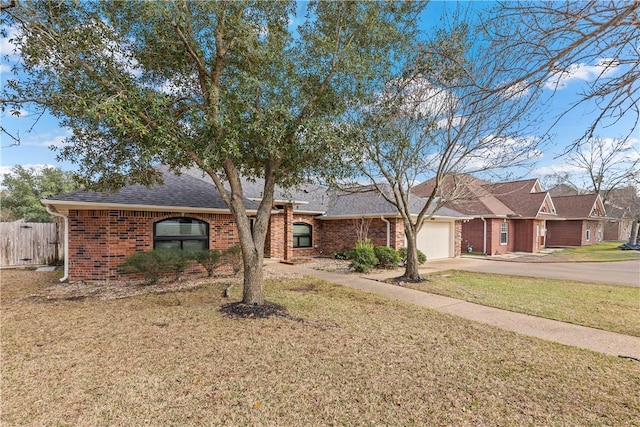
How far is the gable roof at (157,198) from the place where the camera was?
9.12 metres

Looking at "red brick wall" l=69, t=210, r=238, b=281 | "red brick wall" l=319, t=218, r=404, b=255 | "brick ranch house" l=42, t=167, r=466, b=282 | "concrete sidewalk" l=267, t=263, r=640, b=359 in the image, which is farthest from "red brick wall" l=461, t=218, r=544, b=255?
"red brick wall" l=69, t=210, r=238, b=281

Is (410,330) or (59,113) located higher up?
(59,113)

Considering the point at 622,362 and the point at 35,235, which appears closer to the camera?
the point at 622,362

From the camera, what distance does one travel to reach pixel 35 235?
14133 millimetres

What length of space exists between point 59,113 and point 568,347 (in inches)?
375

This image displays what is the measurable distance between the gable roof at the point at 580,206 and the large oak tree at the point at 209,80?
3026cm

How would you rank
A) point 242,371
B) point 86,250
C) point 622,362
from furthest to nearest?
point 86,250 → point 622,362 → point 242,371

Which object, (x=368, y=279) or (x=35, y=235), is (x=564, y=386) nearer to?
(x=368, y=279)

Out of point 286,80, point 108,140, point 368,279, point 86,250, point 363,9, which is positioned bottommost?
point 368,279

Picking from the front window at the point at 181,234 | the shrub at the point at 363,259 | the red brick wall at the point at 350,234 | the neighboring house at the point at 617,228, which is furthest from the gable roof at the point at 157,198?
the neighboring house at the point at 617,228

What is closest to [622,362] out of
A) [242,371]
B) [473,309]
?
[473,309]

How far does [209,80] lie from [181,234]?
6.28 m

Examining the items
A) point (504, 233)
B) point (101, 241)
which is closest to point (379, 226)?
point (101, 241)

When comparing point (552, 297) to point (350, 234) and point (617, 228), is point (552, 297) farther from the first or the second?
point (617, 228)
